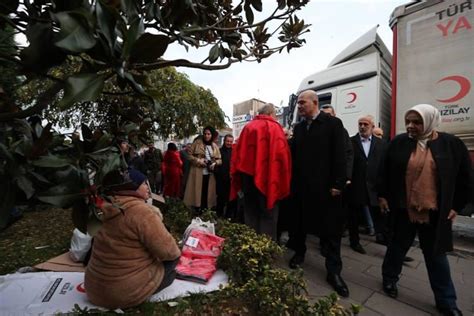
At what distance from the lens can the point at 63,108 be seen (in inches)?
23.5

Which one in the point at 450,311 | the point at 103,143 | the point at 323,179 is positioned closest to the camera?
the point at 103,143

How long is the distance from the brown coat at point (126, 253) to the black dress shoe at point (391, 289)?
78.3 inches

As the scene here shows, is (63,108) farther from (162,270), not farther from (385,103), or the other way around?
(385,103)

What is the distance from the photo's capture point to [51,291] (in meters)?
2.50

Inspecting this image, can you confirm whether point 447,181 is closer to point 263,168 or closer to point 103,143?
point 263,168

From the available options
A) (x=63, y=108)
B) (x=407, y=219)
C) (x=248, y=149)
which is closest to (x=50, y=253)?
(x=248, y=149)

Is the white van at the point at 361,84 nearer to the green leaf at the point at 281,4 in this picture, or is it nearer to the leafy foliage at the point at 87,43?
the green leaf at the point at 281,4

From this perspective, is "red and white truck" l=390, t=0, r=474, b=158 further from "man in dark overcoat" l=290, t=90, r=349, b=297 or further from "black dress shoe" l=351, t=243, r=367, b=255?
"man in dark overcoat" l=290, t=90, r=349, b=297

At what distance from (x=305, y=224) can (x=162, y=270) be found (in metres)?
1.48

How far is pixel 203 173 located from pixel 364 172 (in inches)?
109

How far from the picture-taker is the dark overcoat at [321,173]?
8.95 ft

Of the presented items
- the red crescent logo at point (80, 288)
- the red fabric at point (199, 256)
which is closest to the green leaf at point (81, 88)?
the red fabric at point (199, 256)

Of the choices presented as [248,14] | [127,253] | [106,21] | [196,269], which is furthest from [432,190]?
[106,21]

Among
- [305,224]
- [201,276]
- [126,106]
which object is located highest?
[126,106]
